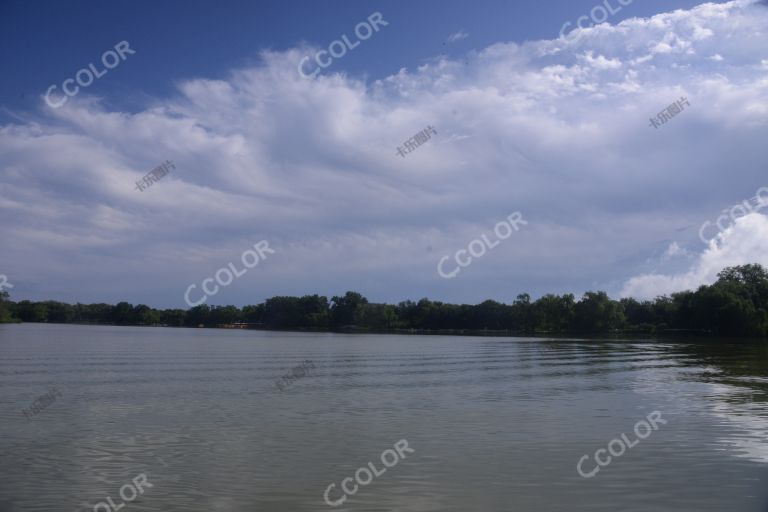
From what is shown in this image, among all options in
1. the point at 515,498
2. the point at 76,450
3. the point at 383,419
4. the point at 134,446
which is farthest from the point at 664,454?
the point at 76,450

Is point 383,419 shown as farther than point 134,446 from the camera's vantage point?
Yes

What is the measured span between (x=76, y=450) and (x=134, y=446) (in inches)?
54.5

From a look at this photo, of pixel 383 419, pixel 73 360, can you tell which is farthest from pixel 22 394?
pixel 73 360

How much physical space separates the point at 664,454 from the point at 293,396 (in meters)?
16.3

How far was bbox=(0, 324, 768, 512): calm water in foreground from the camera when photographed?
12.9m

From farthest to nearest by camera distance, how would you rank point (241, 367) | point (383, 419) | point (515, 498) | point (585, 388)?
point (241, 367), point (585, 388), point (383, 419), point (515, 498)

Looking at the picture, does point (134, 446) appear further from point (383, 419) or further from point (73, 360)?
point (73, 360)

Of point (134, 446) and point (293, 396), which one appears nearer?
point (134, 446)

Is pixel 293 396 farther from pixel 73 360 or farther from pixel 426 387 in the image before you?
pixel 73 360

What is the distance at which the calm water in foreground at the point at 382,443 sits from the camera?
42.2 feet

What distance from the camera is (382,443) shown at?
18.0 meters

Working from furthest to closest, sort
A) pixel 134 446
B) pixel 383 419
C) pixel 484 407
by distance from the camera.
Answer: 1. pixel 484 407
2. pixel 383 419
3. pixel 134 446

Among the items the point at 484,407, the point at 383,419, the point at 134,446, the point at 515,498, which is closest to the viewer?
the point at 515,498

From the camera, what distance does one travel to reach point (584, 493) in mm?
13055
